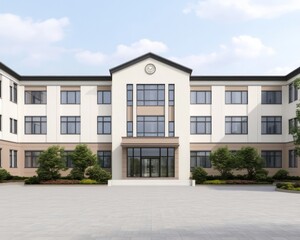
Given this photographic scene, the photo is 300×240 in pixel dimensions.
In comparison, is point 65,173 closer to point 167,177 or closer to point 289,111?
point 167,177

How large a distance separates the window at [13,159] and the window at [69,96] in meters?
7.87

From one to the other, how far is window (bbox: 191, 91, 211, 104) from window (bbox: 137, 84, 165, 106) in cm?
434

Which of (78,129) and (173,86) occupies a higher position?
(173,86)

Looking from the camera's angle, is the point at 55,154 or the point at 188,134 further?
the point at 188,134

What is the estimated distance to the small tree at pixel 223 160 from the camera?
143ft

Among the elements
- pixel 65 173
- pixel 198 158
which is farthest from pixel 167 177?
pixel 65 173

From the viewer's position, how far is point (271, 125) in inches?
1932

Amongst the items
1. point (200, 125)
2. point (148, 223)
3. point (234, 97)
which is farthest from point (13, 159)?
point (148, 223)

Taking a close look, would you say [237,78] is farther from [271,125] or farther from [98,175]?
[98,175]

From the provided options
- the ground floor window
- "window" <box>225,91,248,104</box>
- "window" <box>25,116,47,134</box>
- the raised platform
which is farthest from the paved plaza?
"window" <box>225,91,248,104</box>

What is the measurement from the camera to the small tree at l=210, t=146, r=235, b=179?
43.7 meters

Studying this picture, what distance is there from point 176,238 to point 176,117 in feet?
118

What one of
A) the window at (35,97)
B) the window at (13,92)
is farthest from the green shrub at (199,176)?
the window at (13,92)

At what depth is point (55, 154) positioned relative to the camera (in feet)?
141
